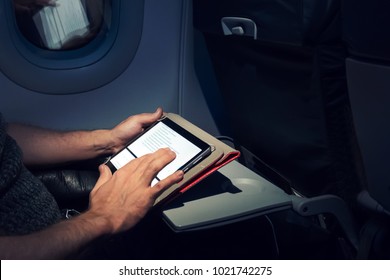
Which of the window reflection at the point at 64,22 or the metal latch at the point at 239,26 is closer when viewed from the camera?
the metal latch at the point at 239,26

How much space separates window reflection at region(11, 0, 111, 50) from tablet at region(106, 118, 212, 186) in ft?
1.86

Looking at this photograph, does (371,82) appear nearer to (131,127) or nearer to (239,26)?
(239,26)

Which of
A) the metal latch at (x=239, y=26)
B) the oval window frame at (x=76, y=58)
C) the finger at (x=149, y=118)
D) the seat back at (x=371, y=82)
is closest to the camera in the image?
the seat back at (x=371, y=82)

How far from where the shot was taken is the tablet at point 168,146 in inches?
43.1

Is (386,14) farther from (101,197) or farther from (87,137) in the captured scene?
(87,137)

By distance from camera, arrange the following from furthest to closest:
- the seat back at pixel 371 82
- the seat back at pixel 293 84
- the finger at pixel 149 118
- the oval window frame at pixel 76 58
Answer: the oval window frame at pixel 76 58 → the finger at pixel 149 118 → the seat back at pixel 293 84 → the seat back at pixel 371 82

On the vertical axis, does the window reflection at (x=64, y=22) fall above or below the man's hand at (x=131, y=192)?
above

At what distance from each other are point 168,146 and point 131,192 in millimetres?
151

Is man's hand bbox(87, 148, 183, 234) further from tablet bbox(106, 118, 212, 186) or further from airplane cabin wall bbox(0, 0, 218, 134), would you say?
airplane cabin wall bbox(0, 0, 218, 134)

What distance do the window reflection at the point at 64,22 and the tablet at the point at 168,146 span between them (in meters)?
0.57

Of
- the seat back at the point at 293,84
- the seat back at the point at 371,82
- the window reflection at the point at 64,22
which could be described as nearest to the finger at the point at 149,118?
the seat back at the point at 293,84

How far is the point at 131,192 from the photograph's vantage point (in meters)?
1.12

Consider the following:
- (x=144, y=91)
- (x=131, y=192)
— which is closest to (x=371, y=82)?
(x=131, y=192)

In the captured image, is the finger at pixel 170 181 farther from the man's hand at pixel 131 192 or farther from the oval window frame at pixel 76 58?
the oval window frame at pixel 76 58
